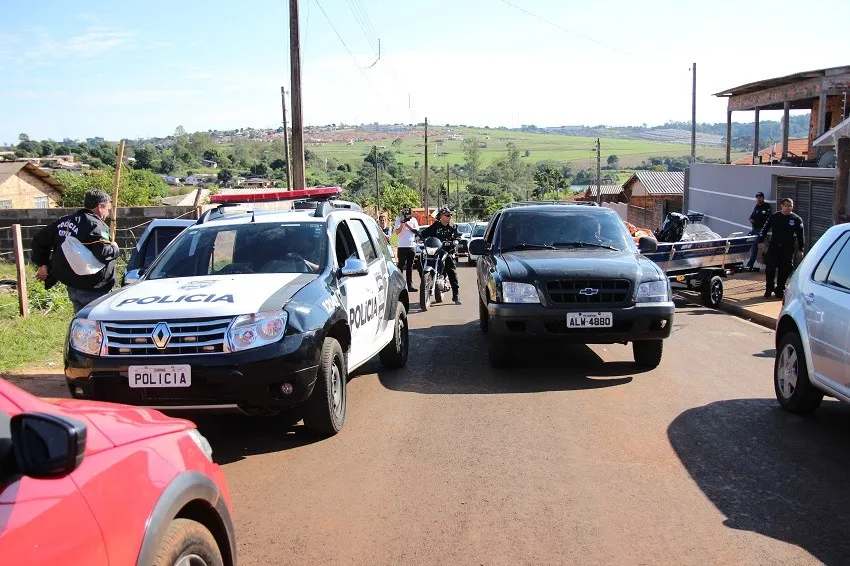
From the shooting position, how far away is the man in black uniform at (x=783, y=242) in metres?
14.9

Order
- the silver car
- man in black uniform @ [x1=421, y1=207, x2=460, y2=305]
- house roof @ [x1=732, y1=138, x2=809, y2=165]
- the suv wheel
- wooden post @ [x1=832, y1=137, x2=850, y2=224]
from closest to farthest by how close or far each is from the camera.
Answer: the silver car → the suv wheel → man in black uniform @ [x1=421, y1=207, x2=460, y2=305] → wooden post @ [x1=832, y1=137, x2=850, y2=224] → house roof @ [x1=732, y1=138, x2=809, y2=165]

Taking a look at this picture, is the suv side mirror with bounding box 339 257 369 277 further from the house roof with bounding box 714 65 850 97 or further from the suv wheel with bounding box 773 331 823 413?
the house roof with bounding box 714 65 850 97

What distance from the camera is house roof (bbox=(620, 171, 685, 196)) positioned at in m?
61.0

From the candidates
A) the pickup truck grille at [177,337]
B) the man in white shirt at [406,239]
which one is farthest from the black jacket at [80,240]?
the man in white shirt at [406,239]

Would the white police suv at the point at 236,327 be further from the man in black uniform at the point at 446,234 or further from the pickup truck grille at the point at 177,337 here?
the man in black uniform at the point at 446,234

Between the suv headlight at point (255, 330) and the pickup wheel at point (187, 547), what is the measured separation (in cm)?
264

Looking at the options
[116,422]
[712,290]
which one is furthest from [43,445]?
[712,290]

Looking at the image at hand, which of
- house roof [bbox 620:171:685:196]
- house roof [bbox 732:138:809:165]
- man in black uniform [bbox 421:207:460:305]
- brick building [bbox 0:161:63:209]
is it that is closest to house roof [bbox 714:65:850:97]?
house roof [bbox 732:138:809:165]

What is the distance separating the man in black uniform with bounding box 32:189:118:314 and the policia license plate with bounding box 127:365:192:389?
115 inches

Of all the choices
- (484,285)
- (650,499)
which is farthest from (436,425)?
(484,285)

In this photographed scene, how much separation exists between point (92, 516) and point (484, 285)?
26.4 feet

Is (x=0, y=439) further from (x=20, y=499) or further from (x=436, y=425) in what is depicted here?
(x=436, y=425)

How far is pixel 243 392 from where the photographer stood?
5.74 meters

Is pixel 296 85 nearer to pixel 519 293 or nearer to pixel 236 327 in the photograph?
pixel 519 293
